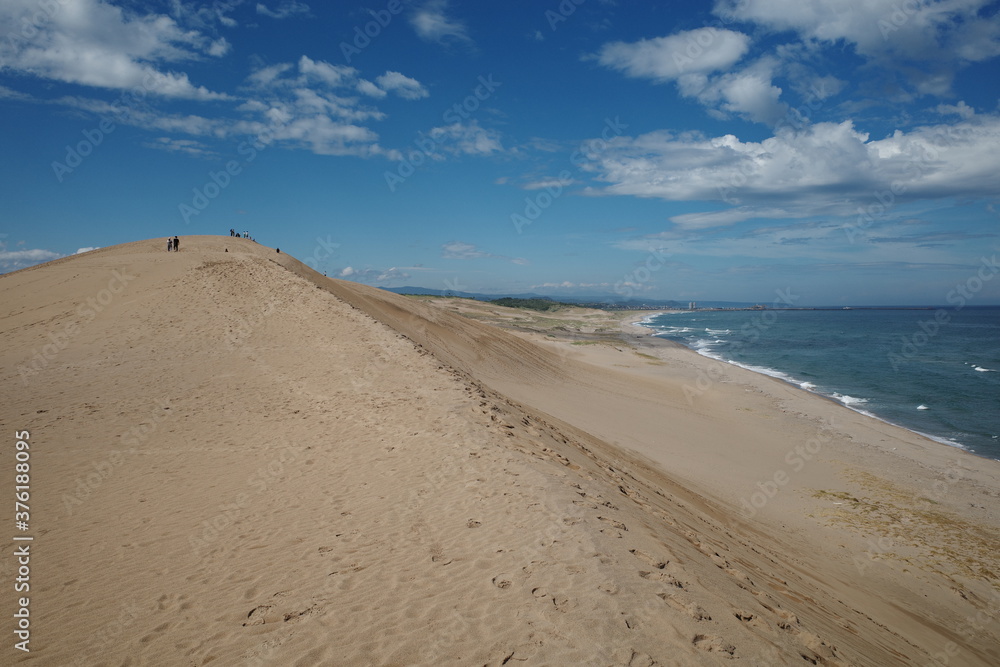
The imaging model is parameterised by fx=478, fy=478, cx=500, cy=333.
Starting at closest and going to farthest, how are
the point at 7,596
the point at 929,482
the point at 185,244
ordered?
the point at 7,596, the point at 929,482, the point at 185,244

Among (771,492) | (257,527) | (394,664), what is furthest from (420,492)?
(771,492)

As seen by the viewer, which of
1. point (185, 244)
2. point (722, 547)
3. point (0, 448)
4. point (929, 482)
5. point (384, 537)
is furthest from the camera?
point (185, 244)

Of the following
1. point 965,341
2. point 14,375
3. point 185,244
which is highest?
point 185,244

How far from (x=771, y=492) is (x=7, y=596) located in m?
15.2

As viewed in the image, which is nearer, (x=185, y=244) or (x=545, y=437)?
(x=545, y=437)

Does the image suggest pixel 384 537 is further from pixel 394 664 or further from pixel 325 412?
pixel 325 412

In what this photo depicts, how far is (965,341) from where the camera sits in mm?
62250
